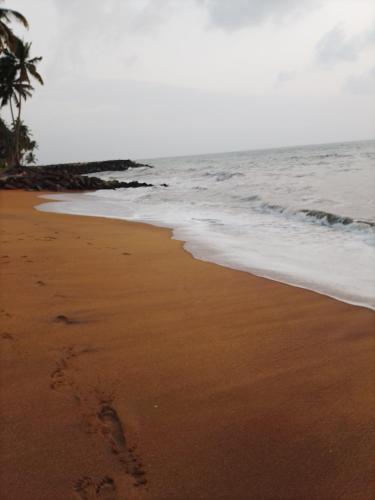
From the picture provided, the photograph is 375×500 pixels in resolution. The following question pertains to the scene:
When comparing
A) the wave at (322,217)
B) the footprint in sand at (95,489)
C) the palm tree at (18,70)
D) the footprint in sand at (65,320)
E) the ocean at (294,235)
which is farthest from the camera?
the palm tree at (18,70)

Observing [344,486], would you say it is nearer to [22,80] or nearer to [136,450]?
[136,450]

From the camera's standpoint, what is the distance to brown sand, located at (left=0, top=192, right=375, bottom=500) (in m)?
1.51

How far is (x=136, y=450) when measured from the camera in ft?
5.38

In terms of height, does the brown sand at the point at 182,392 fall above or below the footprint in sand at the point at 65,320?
below

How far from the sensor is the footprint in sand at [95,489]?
141 centimetres

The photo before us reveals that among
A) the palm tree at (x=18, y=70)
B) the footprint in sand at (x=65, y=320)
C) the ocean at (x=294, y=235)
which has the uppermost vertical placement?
the palm tree at (x=18, y=70)

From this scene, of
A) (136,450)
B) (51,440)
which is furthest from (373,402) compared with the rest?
(51,440)

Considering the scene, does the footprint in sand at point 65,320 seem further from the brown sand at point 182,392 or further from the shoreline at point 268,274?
the shoreline at point 268,274

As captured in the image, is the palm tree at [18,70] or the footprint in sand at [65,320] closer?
the footprint in sand at [65,320]

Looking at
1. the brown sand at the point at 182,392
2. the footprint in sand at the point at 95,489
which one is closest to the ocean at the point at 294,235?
the brown sand at the point at 182,392

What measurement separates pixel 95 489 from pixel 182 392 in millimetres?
712

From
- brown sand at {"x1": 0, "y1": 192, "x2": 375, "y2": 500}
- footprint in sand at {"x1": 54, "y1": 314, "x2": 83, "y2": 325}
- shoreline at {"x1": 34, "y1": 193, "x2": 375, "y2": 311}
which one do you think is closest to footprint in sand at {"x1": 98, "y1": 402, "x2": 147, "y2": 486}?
brown sand at {"x1": 0, "y1": 192, "x2": 375, "y2": 500}

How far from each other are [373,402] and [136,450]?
122cm

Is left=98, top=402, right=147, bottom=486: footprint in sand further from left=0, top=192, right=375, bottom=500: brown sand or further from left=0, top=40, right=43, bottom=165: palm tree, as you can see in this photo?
left=0, top=40, right=43, bottom=165: palm tree
